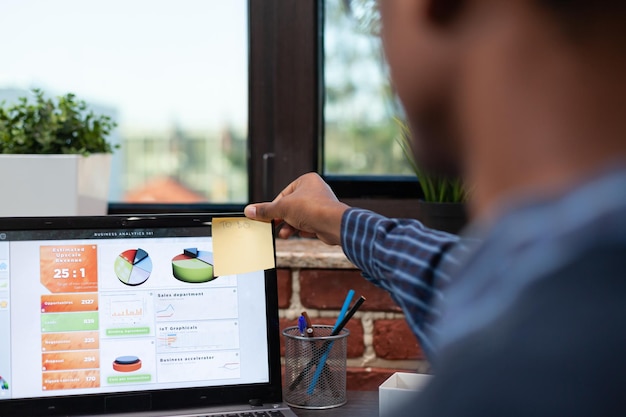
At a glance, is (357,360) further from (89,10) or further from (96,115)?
(89,10)

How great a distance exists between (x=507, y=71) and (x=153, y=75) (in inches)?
53.2

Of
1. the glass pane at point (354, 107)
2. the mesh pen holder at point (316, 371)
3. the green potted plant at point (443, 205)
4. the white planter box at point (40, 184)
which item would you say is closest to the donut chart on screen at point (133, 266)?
the mesh pen holder at point (316, 371)

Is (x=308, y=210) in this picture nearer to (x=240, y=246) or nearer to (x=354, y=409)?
(x=240, y=246)

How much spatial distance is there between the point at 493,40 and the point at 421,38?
0.12ft

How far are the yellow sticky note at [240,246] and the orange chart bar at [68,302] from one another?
0.16 meters

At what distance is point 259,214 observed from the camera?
3.53ft

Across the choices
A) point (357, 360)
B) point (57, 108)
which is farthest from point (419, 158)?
point (57, 108)

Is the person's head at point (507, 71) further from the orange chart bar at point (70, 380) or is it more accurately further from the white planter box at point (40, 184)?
the white planter box at point (40, 184)

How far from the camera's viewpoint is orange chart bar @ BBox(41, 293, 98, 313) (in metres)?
1.02

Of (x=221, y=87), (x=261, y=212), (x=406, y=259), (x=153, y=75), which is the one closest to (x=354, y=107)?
(x=221, y=87)

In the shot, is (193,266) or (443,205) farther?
(443,205)

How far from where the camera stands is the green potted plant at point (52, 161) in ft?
4.45

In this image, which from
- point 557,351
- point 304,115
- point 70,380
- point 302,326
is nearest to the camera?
point 557,351

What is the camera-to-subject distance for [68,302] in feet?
3.35
